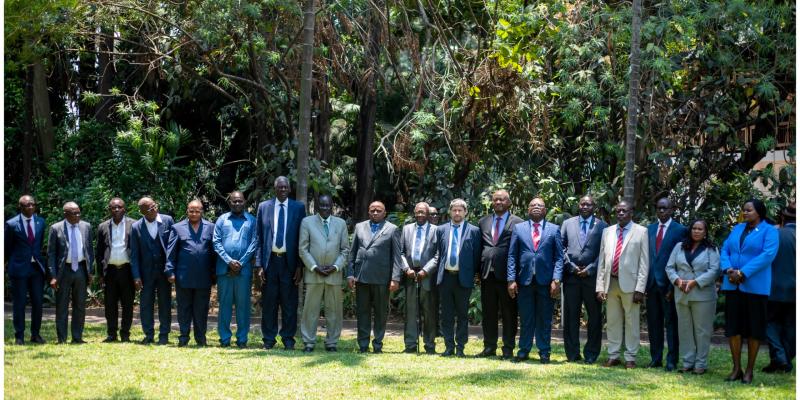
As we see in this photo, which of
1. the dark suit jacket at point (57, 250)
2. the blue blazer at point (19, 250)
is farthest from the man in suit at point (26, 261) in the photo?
the dark suit jacket at point (57, 250)

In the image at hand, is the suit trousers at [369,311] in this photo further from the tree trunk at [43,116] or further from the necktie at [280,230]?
the tree trunk at [43,116]

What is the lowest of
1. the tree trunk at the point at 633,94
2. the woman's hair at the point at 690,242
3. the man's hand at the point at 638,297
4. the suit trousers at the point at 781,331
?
the suit trousers at the point at 781,331

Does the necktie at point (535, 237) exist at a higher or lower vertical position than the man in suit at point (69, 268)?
higher

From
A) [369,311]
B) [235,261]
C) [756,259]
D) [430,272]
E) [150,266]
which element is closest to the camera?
[756,259]

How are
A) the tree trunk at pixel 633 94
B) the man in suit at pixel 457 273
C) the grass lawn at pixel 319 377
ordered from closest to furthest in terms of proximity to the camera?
the grass lawn at pixel 319 377
the man in suit at pixel 457 273
the tree trunk at pixel 633 94

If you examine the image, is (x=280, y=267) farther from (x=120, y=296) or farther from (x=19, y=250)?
(x=19, y=250)

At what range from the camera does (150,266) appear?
13414mm

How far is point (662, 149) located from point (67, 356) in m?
9.77

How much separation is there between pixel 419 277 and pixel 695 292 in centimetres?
329

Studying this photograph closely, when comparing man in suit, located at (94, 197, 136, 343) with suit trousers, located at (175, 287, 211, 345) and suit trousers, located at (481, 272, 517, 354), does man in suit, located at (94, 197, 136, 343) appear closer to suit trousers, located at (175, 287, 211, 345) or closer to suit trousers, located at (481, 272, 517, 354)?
suit trousers, located at (175, 287, 211, 345)

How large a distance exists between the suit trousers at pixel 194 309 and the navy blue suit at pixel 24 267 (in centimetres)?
173

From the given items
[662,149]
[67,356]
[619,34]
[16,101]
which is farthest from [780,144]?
[16,101]

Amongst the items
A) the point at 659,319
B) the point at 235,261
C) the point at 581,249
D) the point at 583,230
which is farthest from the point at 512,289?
the point at 235,261

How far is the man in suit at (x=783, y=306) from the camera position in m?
11.5
